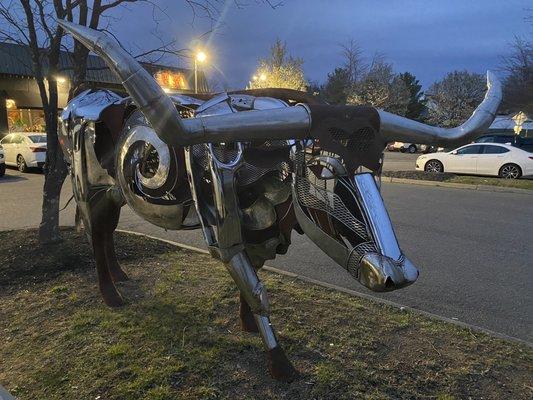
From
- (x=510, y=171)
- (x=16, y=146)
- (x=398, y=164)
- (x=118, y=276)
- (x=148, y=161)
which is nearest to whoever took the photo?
(x=148, y=161)

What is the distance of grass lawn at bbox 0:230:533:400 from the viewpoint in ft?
10.4

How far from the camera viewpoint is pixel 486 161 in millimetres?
17234

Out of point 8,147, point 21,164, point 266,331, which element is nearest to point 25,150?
point 21,164

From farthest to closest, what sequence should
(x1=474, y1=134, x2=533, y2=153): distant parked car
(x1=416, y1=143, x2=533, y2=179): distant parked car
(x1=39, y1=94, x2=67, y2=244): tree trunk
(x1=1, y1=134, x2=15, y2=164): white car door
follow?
(x1=474, y1=134, x2=533, y2=153): distant parked car → (x1=1, y1=134, x2=15, y2=164): white car door → (x1=416, y1=143, x2=533, y2=179): distant parked car → (x1=39, y1=94, x2=67, y2=244): tree trunk

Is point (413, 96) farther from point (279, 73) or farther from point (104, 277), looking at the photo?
point (104, 277)

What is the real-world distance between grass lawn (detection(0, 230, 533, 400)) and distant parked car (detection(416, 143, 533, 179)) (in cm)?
1443

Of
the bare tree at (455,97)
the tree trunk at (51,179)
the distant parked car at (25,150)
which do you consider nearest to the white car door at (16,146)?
the distant parked car at (25,150)

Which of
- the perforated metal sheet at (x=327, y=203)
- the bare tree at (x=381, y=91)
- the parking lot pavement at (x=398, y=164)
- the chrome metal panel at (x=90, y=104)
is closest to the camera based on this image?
the perforated metal sheet at (x=327, y=203)

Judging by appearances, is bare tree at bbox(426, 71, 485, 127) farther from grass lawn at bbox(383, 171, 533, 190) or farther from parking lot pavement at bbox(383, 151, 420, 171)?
grass lawn at bbox(383, 171, 533, 190)

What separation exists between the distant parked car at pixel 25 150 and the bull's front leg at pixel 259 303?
54.2 ft

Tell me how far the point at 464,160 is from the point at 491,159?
0.97 m

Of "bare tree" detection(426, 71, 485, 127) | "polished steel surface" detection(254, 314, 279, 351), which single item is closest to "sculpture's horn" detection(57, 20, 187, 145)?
"polished steel surface" detection(254, 314, 279, 351)

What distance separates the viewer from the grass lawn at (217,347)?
3178mm

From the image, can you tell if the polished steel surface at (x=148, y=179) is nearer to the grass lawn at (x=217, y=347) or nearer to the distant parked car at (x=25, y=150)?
the grass lawn at (x=217, y=347)
